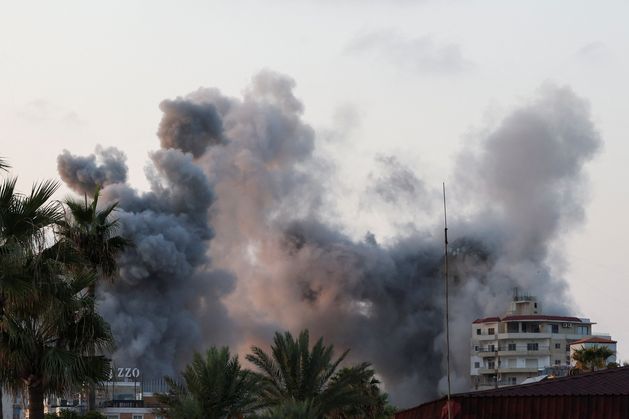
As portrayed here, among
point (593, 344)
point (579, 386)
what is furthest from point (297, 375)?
point (593, 344)

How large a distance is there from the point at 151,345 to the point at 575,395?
5274 inches

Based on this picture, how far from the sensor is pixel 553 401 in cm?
4034

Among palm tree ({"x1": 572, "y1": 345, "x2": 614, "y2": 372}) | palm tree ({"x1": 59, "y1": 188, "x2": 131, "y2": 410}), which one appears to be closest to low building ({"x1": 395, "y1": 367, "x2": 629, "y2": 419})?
palm tree ({"x1": 59, "y1": 188, "x2": 131, "y2": 410})

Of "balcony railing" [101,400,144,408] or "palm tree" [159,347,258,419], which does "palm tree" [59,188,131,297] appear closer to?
"palm tree" [159,347,258,419]

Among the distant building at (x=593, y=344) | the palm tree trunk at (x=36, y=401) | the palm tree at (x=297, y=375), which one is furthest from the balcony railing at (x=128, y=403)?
the palm tree trunk at (x=36, y=401)

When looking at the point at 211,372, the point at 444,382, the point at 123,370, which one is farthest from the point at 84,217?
the point at 444,382

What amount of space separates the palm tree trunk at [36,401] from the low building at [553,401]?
1530 centimetres

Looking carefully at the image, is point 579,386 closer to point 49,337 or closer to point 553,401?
point 553,401

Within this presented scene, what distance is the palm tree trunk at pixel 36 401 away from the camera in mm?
31672

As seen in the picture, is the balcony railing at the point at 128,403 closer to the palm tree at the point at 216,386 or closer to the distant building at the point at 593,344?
the distant building at the point at 593,344

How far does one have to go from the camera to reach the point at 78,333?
108 feet

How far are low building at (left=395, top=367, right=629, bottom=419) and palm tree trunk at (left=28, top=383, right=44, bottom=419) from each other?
15.3 m

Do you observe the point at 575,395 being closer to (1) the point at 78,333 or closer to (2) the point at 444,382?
(1) the point at 78,333

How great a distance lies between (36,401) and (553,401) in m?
17.2
